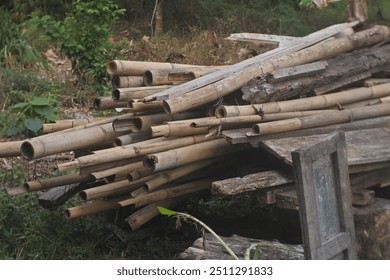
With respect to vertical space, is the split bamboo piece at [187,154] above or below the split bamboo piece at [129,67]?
below

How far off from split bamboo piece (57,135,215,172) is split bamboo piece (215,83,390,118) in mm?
289

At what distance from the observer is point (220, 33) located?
9.15 m

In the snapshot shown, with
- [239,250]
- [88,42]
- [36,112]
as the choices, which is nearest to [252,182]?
[239,250]

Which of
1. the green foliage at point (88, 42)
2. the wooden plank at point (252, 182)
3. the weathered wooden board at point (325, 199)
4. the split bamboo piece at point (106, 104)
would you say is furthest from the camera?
the green foliage at point (88, 42)

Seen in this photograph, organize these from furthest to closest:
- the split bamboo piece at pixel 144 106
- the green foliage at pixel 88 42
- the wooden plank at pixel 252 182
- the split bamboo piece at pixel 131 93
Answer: the green foliage at pixel 88 42 < the split bamboo piece at pixel 131 93 < the split bamboo piece at pixel 144 106 < the wooden plank at pixel 252 182

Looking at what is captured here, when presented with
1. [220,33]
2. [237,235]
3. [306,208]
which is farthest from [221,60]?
[306,208]

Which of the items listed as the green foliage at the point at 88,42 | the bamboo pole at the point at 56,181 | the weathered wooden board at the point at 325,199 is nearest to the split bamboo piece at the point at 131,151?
the bamboo pole at the point at 56,181

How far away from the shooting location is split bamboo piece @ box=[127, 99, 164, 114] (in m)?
4.76

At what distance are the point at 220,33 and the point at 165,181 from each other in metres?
4.72

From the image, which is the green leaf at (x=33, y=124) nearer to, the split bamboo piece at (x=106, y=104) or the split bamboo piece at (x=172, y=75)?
the split bamboo piece at (x=106, y=104)

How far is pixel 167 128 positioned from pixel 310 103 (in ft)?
3.36

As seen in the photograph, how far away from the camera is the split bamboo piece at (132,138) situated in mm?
4805

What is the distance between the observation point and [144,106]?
15.7ft
